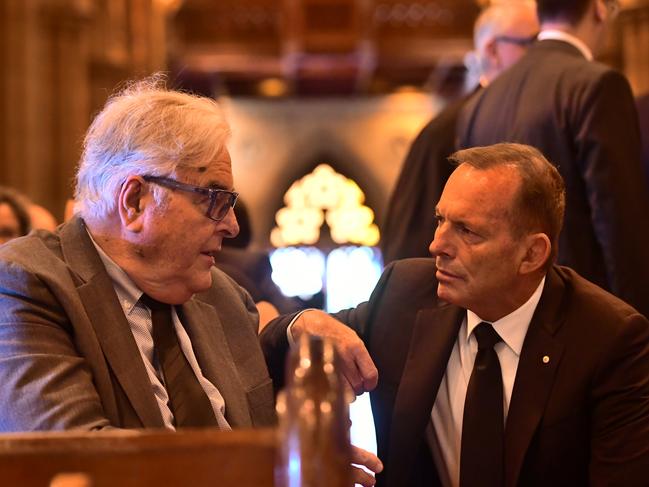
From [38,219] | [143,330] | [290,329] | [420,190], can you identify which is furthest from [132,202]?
[38,219]

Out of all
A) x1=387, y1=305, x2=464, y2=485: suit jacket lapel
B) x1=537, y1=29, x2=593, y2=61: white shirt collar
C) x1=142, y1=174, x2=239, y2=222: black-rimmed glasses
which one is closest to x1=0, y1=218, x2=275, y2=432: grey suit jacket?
x1=142, y1=174, x2=239, y2=222: black-rimmed glasses

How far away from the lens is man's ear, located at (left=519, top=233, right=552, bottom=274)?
2.63 meters

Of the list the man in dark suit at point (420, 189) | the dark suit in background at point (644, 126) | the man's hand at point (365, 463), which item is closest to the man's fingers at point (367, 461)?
the man's hand at point (365, 463)

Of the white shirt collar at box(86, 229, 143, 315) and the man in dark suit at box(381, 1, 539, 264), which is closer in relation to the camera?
the white shirt collar at box(86, 229, 143, 315)

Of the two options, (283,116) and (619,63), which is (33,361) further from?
(283,116)

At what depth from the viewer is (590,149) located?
11.5 feet

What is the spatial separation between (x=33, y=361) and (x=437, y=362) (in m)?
0.99

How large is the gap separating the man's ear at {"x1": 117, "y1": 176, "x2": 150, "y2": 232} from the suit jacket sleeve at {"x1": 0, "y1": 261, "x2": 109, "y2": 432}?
283 mm

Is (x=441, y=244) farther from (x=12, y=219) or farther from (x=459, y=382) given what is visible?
(x=12, y=219)

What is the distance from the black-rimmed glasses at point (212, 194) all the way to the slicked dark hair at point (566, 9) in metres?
1.88

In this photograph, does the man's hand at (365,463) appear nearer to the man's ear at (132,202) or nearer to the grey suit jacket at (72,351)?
the grey suit jacket at (72,351)

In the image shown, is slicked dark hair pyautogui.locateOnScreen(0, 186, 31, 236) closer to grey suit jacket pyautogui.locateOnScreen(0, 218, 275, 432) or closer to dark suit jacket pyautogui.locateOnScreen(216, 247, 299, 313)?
dark suit jacket pyautogui.locateOnScreen(216, 247, 299, 313)

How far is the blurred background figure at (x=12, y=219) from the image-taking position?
482cm

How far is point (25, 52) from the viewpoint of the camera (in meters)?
10.7
